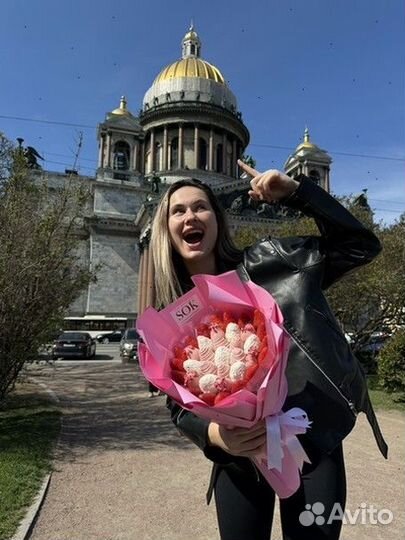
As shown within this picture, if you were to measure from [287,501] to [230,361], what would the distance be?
0.88 m

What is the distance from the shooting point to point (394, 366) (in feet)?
44.4

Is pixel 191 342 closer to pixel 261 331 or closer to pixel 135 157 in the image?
pixel 261 331

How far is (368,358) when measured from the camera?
2364 cm

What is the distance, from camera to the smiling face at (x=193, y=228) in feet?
7.56

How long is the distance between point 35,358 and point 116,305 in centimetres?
4086

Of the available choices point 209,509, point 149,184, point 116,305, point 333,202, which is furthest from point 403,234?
point 149,184

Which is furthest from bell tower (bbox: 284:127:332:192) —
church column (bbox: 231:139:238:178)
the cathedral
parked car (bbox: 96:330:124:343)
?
parked car (bbox: 96:330:124:343)

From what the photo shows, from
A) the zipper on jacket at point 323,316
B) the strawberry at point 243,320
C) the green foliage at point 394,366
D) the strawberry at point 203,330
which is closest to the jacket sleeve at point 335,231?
the zipper on jacket at point 323,316

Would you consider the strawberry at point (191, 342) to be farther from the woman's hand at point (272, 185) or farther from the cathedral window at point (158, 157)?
the cathedral window at point (158, 157)

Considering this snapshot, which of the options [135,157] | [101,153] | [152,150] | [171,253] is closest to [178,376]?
[171,253]

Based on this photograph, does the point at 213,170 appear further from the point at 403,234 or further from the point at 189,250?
the point at 189,250

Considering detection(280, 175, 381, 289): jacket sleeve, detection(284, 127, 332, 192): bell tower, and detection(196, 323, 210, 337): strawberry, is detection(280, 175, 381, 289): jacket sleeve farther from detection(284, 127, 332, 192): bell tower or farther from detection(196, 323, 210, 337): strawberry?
detection(284, 127, 332, 192): bell tower

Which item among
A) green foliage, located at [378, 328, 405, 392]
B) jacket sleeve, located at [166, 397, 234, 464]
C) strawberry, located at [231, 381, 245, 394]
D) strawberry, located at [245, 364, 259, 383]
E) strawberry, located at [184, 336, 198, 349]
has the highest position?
strawberry, located at [184, 336, 198, 349]

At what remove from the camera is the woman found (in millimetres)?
1875
